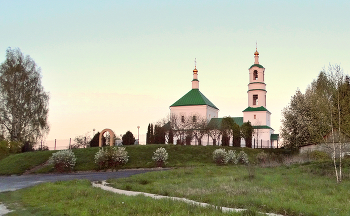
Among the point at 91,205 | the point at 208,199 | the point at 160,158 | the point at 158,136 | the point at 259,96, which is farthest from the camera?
the point at 259,96

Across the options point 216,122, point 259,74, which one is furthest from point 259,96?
point 216,122

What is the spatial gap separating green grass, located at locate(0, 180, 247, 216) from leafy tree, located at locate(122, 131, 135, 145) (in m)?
32.9

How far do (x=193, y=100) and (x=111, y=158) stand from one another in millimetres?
36104

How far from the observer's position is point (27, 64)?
44656mm

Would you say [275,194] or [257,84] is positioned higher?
[257,84]

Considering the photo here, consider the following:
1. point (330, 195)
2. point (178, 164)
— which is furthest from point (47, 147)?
point (330, 195)

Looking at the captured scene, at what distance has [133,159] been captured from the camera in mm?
31922

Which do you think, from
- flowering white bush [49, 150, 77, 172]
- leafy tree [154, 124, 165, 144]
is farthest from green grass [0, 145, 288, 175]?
leafy tree [154, 124, 165, 144]

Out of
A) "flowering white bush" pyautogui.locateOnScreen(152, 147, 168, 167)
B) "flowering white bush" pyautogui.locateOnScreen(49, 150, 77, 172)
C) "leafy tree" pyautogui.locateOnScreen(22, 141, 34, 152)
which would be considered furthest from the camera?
"leafy tree" pyautogui.locateOnScreen(22, 141, 34, 152)

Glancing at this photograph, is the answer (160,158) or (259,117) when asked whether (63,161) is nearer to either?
(160,158)

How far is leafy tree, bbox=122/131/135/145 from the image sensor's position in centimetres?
4531

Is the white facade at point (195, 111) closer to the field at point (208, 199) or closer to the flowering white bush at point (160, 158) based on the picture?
the flowering white bush at point (160, 158)

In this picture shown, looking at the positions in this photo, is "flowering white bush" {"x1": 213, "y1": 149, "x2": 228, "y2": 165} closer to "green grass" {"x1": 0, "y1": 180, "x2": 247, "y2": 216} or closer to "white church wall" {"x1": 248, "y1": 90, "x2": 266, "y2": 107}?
"green grass" {"x1": 0, "y1": 180, "x2": 247, "y2": 216}

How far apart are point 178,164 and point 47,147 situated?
2053 cm
